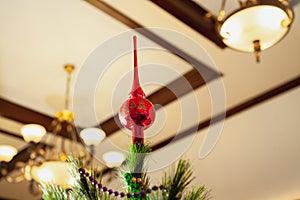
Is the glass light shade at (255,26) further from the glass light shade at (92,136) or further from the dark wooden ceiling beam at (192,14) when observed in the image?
the glass light shade at (92,136)

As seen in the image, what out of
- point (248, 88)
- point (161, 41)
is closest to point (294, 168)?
point (248, 88)

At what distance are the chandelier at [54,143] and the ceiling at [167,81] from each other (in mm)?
165

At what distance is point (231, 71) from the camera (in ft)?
12.3

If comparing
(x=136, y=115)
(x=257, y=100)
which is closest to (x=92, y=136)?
(x=257, y=100)

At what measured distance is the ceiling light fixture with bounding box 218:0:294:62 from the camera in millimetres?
2082

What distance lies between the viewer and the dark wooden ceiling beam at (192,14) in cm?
295

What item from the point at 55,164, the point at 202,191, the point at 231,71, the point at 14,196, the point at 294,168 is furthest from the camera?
the point at 14,196

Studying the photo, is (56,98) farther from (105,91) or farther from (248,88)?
(248,88)

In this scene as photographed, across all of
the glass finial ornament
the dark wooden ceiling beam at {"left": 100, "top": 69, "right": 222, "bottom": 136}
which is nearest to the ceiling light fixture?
the dark wooden ceiling beam at {"left": 100, "top": 69, "right": 222, "bottom": 136}

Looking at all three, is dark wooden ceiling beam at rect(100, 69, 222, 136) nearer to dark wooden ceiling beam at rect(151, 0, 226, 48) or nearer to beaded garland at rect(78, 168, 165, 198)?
dark wooden ceiling beam at rect(151, 0, 226, 48)

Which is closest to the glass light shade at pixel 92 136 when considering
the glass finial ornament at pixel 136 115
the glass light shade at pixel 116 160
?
the glass light shade at pixel 116 160

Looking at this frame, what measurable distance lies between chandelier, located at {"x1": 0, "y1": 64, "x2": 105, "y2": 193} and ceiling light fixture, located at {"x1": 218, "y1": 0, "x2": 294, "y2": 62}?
1.09 meters

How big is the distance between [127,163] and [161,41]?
2808 millimetres

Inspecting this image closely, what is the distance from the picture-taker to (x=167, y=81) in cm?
402
